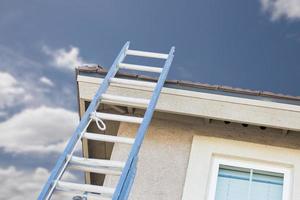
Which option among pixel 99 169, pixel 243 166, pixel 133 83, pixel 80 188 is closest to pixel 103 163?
pixel 99 169

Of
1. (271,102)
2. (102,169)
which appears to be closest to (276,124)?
(271,102)

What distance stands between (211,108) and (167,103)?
0.51m

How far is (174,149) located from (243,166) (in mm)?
824

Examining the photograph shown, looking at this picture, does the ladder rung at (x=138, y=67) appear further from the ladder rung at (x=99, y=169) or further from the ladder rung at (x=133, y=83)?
the ladder rung at (x=99, y=169)

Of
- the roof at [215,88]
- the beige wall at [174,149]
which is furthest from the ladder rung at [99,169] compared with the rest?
the roof at [215,88]

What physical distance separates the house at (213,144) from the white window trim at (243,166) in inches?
0.4

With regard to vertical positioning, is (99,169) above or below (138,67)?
below

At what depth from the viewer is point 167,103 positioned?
19.4ft

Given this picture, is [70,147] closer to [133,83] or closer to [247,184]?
[133,83]

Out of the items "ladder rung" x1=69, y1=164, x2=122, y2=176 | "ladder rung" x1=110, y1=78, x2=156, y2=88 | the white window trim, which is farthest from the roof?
"ladder rung" x1=69, y1=164, x2=122, y2=176

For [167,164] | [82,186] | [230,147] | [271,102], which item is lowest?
[82,186]

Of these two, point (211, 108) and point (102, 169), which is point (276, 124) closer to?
point (211, 108)

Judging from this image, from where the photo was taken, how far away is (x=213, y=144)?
6.02 m

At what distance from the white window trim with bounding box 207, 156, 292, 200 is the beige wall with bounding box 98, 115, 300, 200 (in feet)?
0.31
